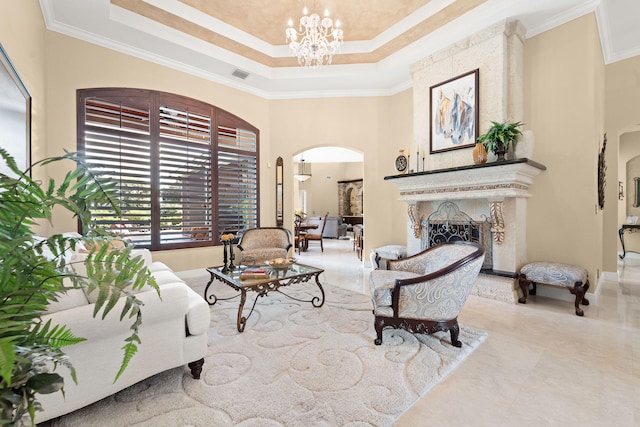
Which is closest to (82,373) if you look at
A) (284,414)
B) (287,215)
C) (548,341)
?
(284,414)

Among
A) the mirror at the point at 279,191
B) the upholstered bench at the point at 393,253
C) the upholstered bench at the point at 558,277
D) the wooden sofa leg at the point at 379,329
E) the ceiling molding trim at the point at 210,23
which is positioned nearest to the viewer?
the wooden sofa leg at the point at 379,329

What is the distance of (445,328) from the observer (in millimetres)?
2410

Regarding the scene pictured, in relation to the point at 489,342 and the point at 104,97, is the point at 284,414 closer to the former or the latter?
the point at 489,342

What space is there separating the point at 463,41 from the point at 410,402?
4.58 meters

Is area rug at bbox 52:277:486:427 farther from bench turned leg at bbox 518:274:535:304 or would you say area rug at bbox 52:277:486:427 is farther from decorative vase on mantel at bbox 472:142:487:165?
decorative vase on mantel at bbox 472:142:487:165

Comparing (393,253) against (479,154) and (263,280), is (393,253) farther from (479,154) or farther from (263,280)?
(263,280)

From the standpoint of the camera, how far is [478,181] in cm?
378

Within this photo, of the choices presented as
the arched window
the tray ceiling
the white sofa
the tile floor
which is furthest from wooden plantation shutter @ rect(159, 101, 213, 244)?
the tile floor

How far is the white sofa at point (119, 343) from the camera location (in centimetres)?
151

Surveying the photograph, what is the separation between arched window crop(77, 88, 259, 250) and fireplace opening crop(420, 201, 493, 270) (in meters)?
3.28

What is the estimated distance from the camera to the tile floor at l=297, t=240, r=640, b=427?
5.43 ft

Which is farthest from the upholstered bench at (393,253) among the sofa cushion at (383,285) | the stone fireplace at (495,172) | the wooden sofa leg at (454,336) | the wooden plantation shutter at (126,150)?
the wooden plantation shutter at (126,150)

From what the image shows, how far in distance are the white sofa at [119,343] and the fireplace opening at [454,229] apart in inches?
146

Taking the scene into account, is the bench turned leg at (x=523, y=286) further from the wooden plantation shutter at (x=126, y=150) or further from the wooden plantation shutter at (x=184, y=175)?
the wooden plantation shutter at (x=126, y=150)
